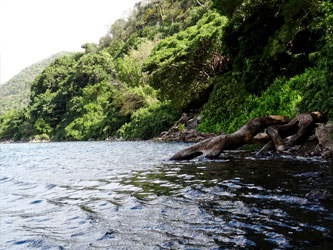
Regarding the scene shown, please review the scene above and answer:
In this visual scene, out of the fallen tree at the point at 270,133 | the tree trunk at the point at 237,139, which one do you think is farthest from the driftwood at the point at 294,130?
Answer: the tree trunk at the point at 237,139

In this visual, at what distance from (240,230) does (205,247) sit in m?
0.70

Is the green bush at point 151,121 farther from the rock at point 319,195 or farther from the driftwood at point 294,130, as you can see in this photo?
the rock at point 319,195

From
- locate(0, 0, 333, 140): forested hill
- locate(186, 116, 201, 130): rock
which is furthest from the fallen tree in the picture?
locate(186, 116, 201, 130): rock

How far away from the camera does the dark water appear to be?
393cm

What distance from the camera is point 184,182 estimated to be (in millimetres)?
7844

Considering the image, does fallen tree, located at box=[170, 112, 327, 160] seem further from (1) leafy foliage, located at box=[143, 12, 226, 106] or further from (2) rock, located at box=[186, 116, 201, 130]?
(2) rock, located at box=[186, 116, 201, 130]

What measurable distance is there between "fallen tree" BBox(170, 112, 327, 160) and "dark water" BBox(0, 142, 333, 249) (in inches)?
115

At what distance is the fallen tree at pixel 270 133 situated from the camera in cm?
1162

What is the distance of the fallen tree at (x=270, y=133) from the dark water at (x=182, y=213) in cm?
291

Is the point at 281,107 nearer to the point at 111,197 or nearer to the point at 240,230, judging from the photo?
the point at 111,197

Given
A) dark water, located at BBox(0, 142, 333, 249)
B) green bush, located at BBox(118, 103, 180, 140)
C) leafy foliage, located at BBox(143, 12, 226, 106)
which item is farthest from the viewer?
green bush, located at BBox(118, 103, 180, 140)

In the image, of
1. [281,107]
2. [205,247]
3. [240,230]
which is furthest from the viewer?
[281,107]

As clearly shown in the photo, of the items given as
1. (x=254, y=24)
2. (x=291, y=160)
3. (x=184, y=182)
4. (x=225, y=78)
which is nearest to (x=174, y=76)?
(x=225, y=78)

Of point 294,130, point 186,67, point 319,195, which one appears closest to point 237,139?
point 294,130
